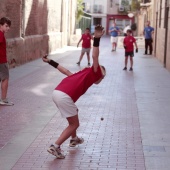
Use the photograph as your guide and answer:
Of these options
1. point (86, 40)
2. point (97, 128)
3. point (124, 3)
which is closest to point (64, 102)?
point (97, 128)

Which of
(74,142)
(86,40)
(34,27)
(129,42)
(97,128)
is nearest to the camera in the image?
(74,142)

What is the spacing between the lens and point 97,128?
9.22 m

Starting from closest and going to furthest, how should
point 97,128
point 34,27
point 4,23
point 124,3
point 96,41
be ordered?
1. point 96,41
2. point 97,128
3. point 4,23
4. point 34,27
5. point 124,3

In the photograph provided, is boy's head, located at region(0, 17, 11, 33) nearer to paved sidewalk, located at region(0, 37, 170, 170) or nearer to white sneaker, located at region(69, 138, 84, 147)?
paved sidewalk, located at region(0, 37, 170, 170)

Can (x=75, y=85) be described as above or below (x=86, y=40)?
above

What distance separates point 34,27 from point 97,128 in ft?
54.4

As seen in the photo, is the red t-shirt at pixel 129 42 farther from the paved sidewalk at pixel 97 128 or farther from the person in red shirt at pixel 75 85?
the person in red shirt at pixel 75 85

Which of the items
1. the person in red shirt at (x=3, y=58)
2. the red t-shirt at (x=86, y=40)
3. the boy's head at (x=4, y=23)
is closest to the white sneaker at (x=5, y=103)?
the person in red shirt at (x=3, y=58)

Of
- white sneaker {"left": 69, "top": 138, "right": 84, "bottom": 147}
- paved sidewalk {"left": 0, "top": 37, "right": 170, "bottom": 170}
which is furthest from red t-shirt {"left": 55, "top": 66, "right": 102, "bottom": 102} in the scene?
white sneaker {"left": 69, "top": 138, "right": 84, "bottom": 147}

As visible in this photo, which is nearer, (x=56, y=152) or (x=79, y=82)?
(x=79, y=82)

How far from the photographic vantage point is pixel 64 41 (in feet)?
121

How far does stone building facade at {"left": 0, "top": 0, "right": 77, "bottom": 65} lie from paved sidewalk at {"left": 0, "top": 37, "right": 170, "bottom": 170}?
4.45 metres

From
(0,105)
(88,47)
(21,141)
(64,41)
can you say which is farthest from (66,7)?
(21,141)

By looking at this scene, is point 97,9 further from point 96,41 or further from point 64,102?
point 64,102
